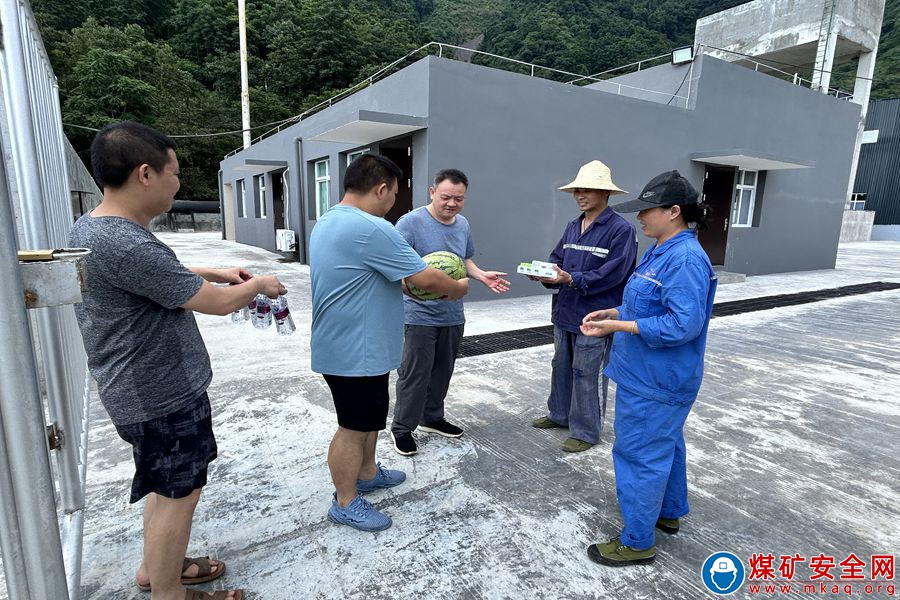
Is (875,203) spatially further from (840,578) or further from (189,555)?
(189,555)

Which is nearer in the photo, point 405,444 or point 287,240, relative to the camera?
point 405,444

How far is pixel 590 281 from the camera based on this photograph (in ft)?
10.2

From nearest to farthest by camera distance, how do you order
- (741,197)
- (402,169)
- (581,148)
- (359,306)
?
(359,306) < (581,148) < (402,169) < (741,197)

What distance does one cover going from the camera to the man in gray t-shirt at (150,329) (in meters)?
1.49

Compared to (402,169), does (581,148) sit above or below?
above

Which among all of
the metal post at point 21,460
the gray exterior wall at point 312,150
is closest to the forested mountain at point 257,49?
the gray exterior wall at point 312,150

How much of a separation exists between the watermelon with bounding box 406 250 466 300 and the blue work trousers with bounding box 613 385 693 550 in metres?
1.19

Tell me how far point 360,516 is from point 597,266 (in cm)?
206

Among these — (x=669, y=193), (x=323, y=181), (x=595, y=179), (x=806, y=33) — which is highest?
(x=806, y=33)

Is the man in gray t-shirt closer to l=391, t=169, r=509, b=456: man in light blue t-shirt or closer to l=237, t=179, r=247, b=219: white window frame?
l=391, t=169, r=509, b=456: man in light blue t-shirt

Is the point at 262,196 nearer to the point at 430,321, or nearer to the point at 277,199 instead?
the point at 277,199

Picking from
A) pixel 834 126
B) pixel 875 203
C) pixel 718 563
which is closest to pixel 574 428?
pixel 718 563

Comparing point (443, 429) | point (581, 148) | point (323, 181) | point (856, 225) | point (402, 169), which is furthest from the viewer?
point (856, 225)

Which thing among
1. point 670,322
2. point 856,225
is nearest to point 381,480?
point 670,322
